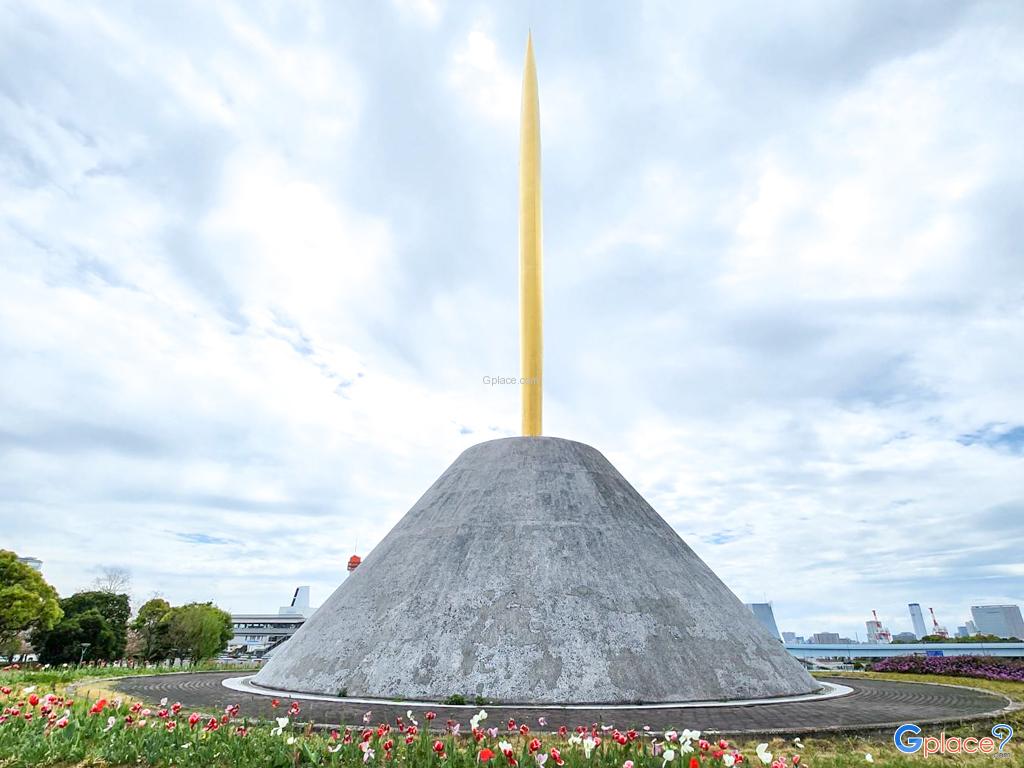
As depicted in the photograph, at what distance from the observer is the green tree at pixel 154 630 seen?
177ft

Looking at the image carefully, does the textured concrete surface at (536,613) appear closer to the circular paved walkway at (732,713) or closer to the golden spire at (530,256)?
the circular paved walkway at (732,713)

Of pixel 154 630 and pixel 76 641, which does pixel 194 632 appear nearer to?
pixel 154 630

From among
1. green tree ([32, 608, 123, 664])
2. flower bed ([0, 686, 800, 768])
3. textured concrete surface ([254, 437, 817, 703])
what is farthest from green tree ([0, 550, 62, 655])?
flower bed ([0, 686, 800, 768])

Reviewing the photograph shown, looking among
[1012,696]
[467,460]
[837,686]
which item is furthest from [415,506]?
[1012,696]

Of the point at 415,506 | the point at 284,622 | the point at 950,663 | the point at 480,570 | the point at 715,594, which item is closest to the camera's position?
the point at 480,570

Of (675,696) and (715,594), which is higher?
(715,594)

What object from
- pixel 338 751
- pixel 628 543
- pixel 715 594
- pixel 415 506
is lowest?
pixel 338 751

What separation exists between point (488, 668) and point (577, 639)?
2665mm

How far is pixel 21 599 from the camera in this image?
4300 centimetres

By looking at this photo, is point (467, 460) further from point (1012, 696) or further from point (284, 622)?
point (284, 622)

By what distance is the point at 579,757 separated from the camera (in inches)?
A: 286

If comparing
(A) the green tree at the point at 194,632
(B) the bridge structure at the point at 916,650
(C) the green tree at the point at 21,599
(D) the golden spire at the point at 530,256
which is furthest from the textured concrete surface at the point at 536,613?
(A) the green tree at the point at 194,632

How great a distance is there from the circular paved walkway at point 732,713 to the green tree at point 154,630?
4266 centimetres

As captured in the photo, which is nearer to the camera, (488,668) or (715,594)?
(488,668)
